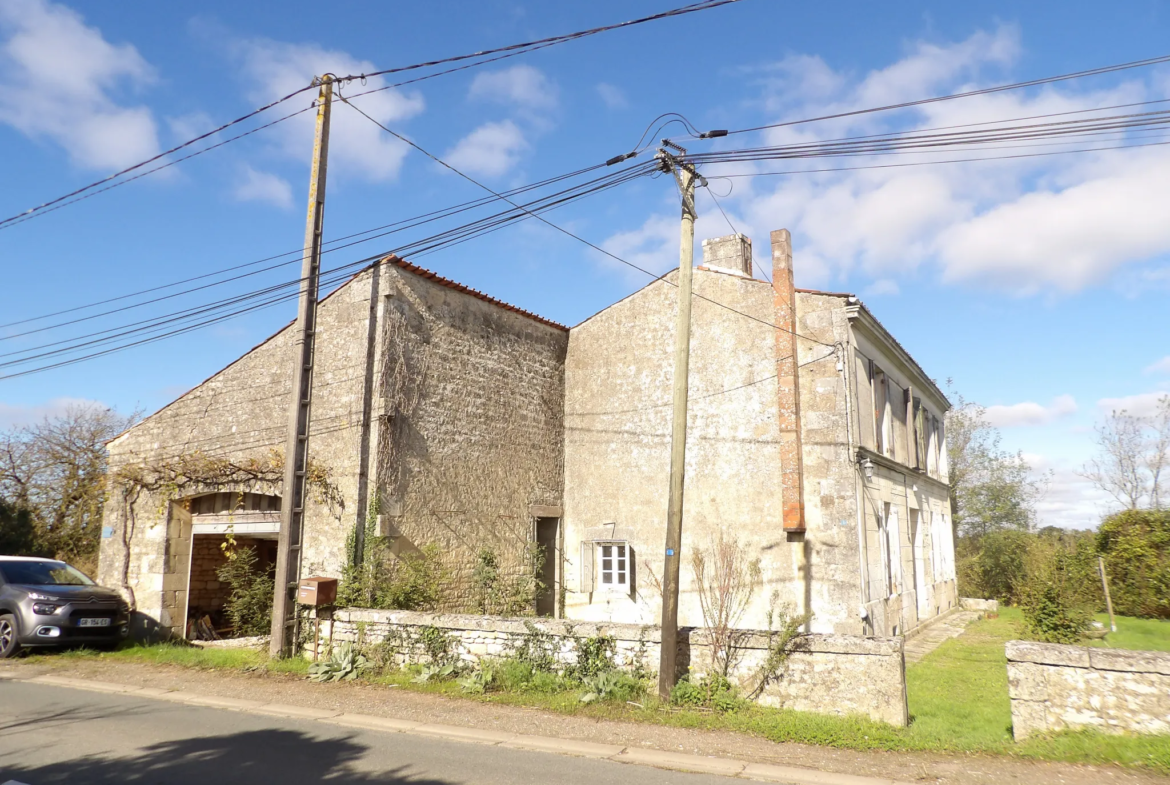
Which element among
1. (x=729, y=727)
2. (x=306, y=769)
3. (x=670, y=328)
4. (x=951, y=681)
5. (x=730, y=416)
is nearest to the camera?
(x=306, y=769)

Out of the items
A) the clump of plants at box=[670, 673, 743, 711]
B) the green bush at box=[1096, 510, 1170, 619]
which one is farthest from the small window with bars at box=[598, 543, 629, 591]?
the green bush at box=[1096, 510, 1170, 619]

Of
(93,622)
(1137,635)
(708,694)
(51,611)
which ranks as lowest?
(1137,635)

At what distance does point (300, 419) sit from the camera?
→ 11.1 m

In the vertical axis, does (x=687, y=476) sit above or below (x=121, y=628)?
above

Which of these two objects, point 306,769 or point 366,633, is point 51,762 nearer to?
point 306,769

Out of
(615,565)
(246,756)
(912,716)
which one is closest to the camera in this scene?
(246,756)

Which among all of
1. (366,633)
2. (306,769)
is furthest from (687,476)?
(306,769)

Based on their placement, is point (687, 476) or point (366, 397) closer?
point (366, 397)

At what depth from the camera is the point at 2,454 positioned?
849 inches

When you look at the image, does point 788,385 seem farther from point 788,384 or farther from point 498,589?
point 498,589

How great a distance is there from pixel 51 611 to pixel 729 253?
13449 mm

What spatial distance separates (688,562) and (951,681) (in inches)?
195

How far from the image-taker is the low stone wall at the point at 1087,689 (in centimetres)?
616

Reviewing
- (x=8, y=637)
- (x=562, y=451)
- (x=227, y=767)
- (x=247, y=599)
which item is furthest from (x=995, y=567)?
(x=8, y=637)
